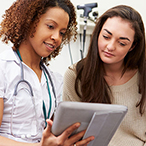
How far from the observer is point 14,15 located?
1159 mm

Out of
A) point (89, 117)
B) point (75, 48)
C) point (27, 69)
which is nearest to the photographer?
point (89, 117)

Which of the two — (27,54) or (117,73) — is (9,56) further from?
(117,73)

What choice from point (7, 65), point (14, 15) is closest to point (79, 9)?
point (14, 15)

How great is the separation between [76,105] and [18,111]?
39 cm

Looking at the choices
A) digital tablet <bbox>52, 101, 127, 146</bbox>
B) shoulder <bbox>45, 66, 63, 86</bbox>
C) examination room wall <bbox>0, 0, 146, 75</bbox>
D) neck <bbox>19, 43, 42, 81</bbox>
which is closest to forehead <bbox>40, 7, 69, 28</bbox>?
neck <bbox>19, 43, 42, 81</bbox>

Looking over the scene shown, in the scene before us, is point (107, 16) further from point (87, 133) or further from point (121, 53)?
point (87, 133)

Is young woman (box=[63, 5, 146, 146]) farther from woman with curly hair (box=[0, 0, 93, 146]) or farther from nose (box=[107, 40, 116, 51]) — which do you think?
woman with curly hair (box=[0, 0, 93, 146])

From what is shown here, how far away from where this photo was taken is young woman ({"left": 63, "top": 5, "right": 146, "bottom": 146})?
1.20 metres

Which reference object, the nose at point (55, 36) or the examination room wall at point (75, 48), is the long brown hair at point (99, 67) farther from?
the examination room wall at point (75, 48)

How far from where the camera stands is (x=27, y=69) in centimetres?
117

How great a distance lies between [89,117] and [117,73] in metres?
0.60

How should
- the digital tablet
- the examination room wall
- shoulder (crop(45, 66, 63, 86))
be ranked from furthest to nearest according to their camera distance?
the examination room wall, shoulder (crop(45, 66, 63, 86)), the digital tablet

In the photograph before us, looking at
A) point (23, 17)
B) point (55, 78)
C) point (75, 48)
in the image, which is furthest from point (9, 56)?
point (75, 48)

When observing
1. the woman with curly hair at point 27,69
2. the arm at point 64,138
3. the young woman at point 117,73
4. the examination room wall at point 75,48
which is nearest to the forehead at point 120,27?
the young woman at point 117,73
